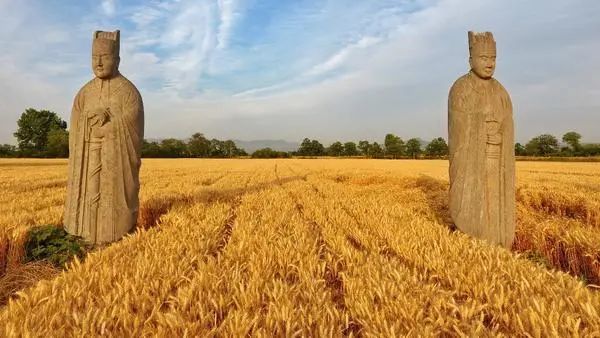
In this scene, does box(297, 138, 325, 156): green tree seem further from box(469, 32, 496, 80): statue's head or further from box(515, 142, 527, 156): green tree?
box(469, 32, 496, 80): statue's head

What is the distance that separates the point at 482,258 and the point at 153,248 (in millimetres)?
3587

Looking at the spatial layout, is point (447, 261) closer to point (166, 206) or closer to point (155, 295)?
point (155, 295)

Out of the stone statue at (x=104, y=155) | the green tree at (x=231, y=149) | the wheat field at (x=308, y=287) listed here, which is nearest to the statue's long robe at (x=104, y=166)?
the stone statue at (x=104, y=155)

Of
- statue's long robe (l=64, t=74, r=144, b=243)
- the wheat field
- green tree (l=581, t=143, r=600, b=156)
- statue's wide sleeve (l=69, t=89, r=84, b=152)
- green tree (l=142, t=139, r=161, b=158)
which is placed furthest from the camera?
green tree (l=581, t=143, r=600, b=156)

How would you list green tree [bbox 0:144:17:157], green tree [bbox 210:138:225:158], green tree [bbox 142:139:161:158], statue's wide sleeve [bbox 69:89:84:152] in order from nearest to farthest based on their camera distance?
1. statue's wide sleeve [bbox 69:89:84:152]
2. green tree [bbox 0:144:17:157]
3. green tree [bbox 142:139:161:158]
4. green tree [bbox 210:138:225:158]

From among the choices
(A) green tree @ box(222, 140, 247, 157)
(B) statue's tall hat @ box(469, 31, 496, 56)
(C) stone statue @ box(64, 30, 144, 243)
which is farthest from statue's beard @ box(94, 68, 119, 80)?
(A) green tree @ box(222, 140, 247, 157)

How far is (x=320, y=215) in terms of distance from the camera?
699 centimetres

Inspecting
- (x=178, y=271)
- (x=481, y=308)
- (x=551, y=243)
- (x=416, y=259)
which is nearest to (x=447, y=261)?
(x=416, y=259)

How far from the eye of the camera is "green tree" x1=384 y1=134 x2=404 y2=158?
115188 mm

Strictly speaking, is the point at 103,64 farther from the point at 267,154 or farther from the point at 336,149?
the point at 336,149

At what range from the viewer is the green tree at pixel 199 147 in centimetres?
10200

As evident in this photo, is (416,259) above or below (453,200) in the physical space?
below

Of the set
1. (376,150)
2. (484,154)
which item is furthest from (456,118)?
(376,150)

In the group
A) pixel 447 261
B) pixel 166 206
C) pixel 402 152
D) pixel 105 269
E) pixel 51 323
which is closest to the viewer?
pixel 51 323
